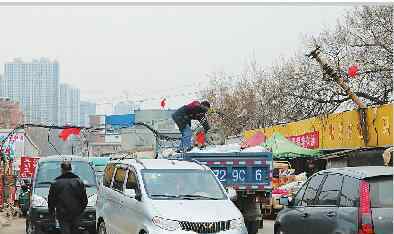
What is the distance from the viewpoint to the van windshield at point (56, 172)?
16188 millimetres

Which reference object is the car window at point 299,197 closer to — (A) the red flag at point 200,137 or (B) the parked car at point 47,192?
(B) the parked car at point 47,192

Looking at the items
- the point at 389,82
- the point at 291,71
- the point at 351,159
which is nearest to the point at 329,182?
the point at 351,159

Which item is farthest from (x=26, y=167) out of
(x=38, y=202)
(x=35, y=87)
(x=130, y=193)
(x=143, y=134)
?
(x=143, y=134)

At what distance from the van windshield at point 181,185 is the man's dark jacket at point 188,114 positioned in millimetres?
6210

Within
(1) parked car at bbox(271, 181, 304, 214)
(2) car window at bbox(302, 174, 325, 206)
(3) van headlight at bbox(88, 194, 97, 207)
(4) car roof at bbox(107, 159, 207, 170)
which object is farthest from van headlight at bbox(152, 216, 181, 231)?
(1) parked car at bbox(271, 181, 304, 214)

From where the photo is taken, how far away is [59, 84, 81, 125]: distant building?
182 feet

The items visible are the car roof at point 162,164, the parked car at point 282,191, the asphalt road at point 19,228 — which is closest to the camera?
the car roof at point 162,164

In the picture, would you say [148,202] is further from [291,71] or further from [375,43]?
[291,71]

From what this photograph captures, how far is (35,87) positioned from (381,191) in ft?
162

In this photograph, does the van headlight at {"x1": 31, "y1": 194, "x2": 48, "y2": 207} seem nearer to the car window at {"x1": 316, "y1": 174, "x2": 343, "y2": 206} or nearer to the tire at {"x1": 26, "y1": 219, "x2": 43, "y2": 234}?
the tire at {"x1": 26, "y1": 219, "x2": 43, "y2": 234}

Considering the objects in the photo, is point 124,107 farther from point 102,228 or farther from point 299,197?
point 299,197

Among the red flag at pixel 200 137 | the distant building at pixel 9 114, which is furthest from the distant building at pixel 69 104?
the red flag at pixel 200 137

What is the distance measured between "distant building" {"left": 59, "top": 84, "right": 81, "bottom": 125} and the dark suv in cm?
4587

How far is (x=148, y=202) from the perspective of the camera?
33.8 feet
